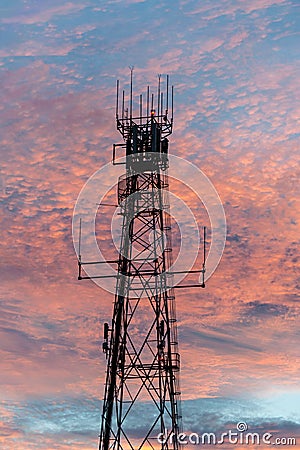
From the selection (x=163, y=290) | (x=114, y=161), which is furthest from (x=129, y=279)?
(x=114, y=161)

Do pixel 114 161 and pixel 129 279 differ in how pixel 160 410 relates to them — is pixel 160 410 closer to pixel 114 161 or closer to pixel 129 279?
pixel 129 279

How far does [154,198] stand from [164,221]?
171 cm

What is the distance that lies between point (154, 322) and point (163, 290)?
6.68ft

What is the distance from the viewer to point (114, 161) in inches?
2542

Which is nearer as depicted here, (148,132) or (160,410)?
(160,410)

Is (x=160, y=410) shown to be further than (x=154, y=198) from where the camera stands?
No

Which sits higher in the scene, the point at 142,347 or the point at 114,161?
the point at 114,161

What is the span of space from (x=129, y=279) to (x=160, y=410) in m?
8.38

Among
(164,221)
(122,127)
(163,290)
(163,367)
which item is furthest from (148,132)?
(163,367)

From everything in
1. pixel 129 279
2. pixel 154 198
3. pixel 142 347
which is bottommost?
pixel 142 347

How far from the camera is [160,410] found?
2328 inches

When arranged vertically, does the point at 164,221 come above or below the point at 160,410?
above

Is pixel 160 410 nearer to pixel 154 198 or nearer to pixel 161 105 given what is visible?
pixel 154 198

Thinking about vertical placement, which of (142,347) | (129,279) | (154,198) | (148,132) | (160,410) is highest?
(148,132)
